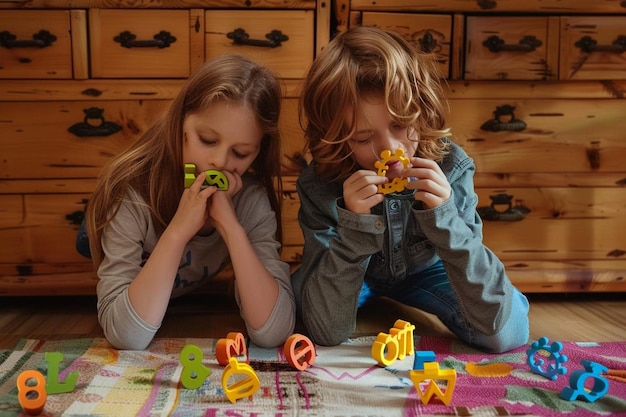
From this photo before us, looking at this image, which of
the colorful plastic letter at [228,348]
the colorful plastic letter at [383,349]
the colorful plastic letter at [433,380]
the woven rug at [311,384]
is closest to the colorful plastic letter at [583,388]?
the woven rug at [311,384]

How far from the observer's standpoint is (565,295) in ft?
5.74

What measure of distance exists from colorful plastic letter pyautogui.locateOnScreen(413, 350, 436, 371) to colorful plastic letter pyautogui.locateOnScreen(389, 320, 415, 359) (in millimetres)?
86

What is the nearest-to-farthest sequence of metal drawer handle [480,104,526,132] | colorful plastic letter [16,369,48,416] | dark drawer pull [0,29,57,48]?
1. colorful plastic letter [16,369,48,416]
2. dark drawer pull [0,29,57,48]
3. metal drawer handle [480,104,526,132]

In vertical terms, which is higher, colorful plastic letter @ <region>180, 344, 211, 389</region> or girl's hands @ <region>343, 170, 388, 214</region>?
girl's hands @ <region>343, 170, 388, 214</region>

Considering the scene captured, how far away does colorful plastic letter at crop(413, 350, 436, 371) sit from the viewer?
104 cm

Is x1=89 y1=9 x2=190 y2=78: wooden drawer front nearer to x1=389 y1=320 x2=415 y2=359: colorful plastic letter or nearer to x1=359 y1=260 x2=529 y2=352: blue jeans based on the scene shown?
x1=359 y1=260 x2=529 y2=352: blue jeans

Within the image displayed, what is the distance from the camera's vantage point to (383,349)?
111cm

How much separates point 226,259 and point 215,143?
0.33 meters

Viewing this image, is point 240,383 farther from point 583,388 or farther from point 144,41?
point 144,41

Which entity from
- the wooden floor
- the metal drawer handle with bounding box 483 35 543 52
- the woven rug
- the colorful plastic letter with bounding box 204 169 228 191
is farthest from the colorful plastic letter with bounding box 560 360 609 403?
the metal drawer handle with bounding box 483 35 543 52

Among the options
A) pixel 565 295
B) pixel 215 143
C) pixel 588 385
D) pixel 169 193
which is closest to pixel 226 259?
pixel 169 193

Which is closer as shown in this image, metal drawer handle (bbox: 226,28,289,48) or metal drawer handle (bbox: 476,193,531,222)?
metal drawer handle (bbox: 226,28,289,48)

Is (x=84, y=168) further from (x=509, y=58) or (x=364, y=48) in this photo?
(x=509, y=58)

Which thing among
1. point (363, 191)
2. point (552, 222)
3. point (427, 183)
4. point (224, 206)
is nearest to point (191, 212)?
point (224, 206)
